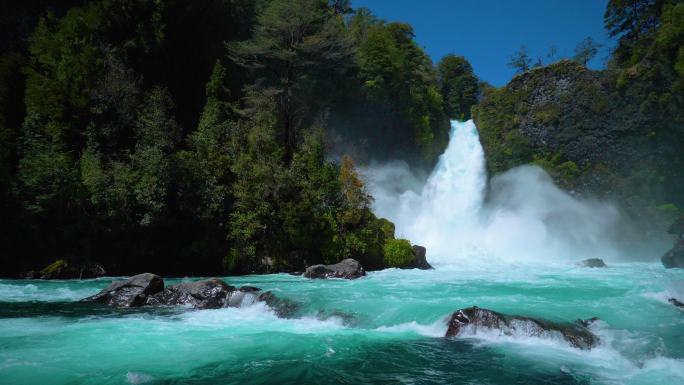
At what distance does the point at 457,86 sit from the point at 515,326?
196 ft

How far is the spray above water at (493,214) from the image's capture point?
31.9 m

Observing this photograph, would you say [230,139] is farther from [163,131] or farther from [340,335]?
[340,335]

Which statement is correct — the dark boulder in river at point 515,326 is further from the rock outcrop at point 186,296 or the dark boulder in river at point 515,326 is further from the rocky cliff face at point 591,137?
the rocky cliff face at point 591,137

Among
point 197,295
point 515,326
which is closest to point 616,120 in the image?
point 515,326

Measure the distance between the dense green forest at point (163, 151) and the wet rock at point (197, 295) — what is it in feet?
23.0

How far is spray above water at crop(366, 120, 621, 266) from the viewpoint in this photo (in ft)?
105

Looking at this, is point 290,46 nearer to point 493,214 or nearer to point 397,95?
point 397,95

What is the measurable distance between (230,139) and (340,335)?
1642cm

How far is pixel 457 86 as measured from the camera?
65.4 m

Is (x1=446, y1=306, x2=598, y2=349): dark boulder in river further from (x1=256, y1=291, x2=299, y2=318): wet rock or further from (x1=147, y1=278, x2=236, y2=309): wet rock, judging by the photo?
(x1=147, y1=278, x2=236, y2=309): wet rock

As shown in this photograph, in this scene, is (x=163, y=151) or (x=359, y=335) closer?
→ (x=359, y=335)

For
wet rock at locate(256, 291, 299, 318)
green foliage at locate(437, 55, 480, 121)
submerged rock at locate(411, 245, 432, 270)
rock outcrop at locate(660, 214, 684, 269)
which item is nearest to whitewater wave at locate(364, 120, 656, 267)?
submerged rock at locate(411, 245, 432, 270)

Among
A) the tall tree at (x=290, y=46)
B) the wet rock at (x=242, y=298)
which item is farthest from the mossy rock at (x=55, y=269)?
the tall tree at (x=290, y=46)

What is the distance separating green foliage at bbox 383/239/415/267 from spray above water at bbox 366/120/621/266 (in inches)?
201
